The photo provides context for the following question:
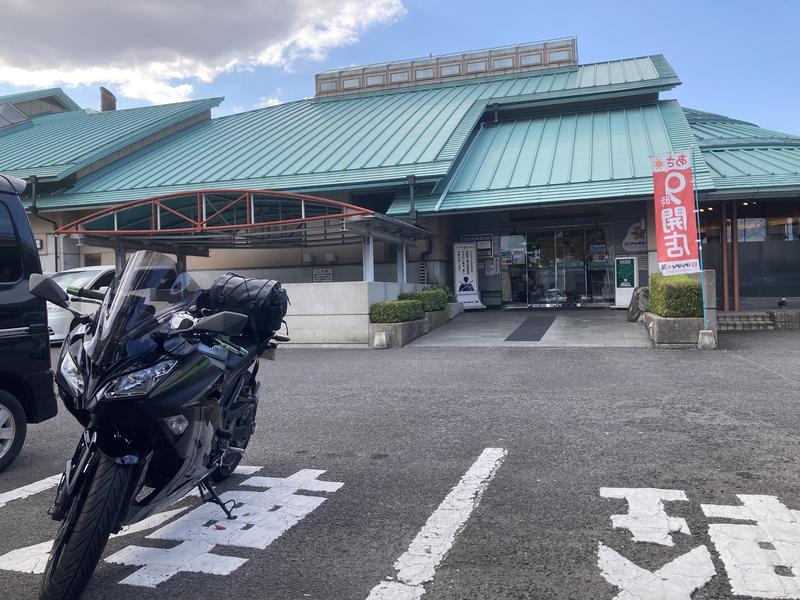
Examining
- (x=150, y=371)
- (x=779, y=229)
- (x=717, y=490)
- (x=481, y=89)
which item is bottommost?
(x=717, y=490)

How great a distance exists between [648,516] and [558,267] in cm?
1700

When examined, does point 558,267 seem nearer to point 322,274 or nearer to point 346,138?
point 322,274

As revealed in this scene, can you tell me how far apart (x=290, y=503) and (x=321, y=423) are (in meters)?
2.28

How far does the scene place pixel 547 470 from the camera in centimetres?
460

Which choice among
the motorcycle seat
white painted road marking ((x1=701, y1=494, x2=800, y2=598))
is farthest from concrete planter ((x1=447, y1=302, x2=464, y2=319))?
white painted road marking ((x1=701, y1=494, x2=800, y2=598))

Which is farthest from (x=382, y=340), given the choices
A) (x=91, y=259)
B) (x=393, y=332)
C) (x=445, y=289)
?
(x=91, y=259)

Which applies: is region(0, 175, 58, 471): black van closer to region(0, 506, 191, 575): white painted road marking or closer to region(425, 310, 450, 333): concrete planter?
region(0, 506, 191, 575): white painted road marking

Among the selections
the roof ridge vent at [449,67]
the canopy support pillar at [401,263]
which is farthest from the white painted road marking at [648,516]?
the roof ridge vent at [449,67]

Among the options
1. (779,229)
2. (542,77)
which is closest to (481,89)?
(542,77)

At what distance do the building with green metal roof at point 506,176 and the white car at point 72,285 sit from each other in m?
3.20

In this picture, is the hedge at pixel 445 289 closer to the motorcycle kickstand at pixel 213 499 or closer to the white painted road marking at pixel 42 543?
the white painted road marking at pixel 42 543

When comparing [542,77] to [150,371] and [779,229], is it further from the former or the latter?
[150,371]

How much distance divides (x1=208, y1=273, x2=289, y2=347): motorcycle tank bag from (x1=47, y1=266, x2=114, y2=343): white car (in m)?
9.37

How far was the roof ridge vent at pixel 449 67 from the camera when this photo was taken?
26.7 m
